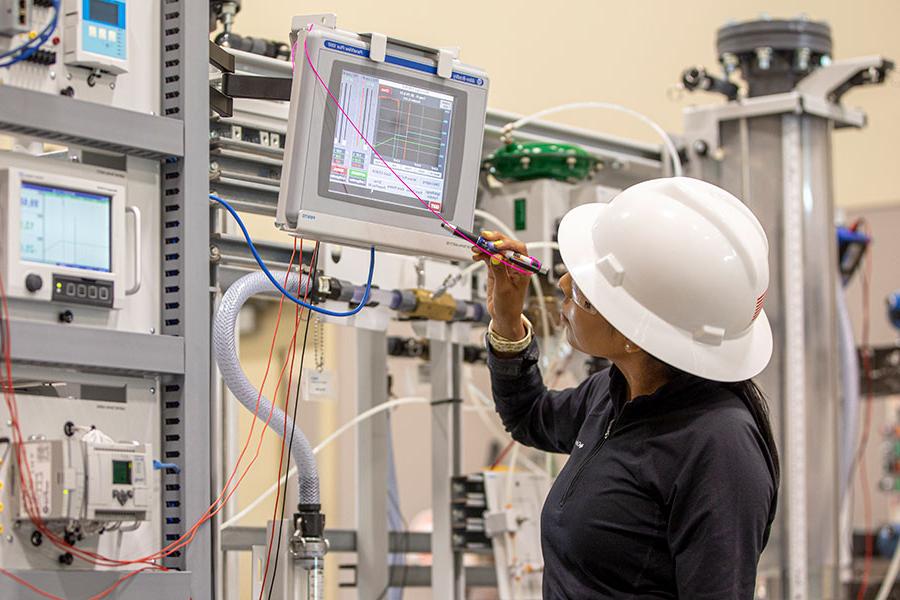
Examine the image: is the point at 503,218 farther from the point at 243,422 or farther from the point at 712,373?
the point at 243,422

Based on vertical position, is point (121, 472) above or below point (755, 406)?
below

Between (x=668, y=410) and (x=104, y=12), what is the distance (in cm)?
117

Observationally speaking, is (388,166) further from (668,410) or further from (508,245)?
(668,410)

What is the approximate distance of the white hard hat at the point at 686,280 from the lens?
2.11 m

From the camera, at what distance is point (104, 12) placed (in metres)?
2.33

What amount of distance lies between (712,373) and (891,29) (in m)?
4.98

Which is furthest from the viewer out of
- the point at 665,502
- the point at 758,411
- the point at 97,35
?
the point at 97,35

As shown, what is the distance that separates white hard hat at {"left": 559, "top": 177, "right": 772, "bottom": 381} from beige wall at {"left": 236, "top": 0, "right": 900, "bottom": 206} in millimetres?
2436

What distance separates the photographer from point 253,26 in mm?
4594

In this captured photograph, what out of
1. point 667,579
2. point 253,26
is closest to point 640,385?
point 667,579

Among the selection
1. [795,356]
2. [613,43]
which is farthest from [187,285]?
[613,43]

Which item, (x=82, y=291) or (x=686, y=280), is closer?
(x=686, y=280)

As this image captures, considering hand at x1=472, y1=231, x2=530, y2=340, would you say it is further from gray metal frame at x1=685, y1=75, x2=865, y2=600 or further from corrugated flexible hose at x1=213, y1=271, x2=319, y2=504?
gray metal frame at x1=685, y1=75, x2=865, y2=600

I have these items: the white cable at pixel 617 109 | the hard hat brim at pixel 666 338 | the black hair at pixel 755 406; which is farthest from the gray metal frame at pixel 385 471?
the black hair at pixel 755 406
